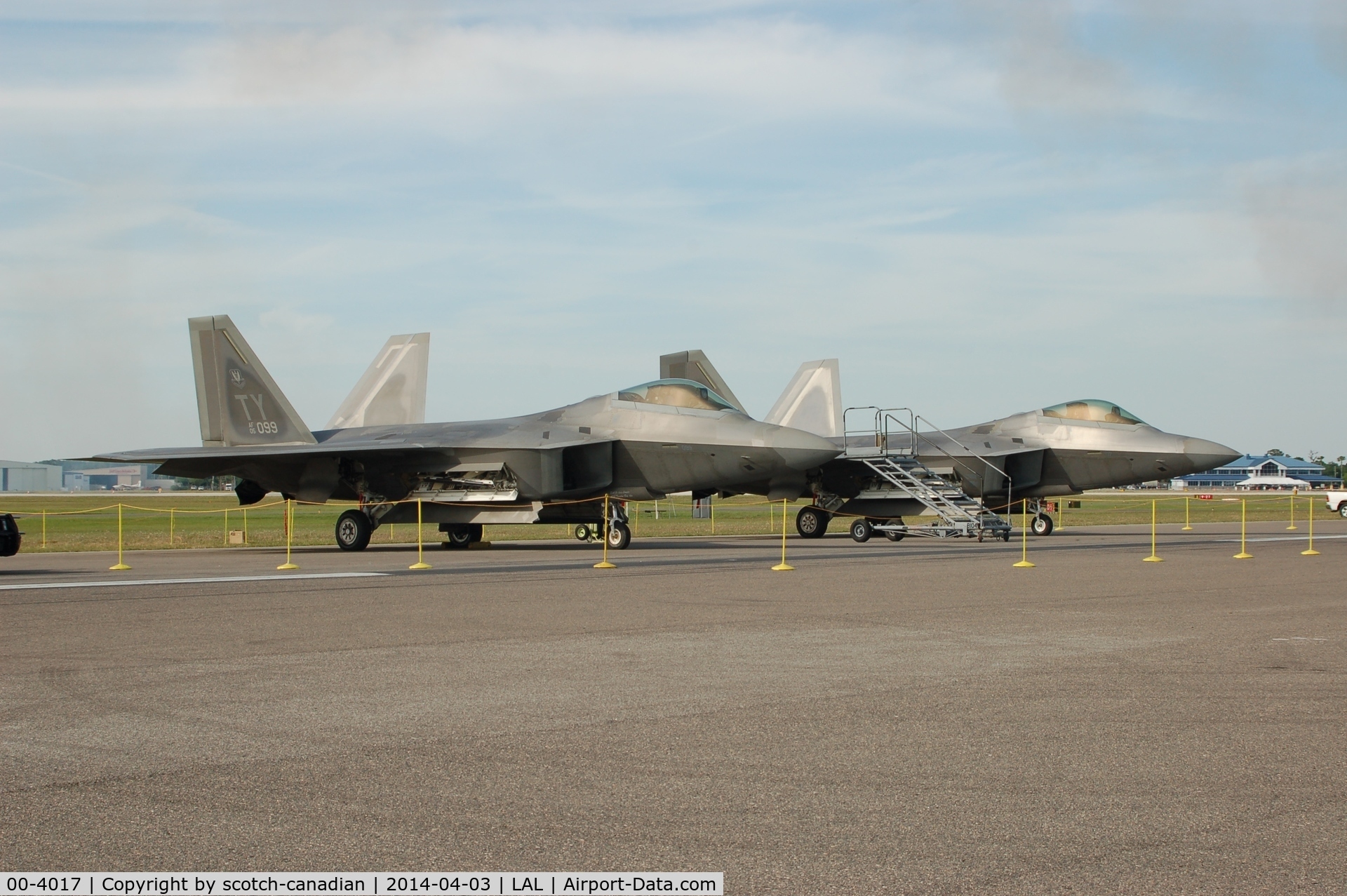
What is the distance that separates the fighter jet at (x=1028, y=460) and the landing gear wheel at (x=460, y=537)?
7914mm

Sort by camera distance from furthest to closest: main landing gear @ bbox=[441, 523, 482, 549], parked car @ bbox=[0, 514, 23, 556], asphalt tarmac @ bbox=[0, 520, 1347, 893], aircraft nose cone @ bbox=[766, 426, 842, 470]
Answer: main landing gear @ bbox=[441, 523, 482, 549] → aircraft nose cone @ bbox=[766, 426, 842, 470] → parked car @ bbox=[0, 514, 23, 556] → asphalt tarmac @ bbox=[0, 520, 1347, 893]

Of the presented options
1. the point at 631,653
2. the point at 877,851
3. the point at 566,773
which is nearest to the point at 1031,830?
the point at 877,851

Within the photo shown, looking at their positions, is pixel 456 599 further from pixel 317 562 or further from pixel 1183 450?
pixel 1183 450

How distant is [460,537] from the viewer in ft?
79.7

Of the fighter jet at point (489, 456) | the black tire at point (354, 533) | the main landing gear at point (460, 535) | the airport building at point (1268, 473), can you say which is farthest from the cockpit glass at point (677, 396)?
the airport building at point (1268, 473)

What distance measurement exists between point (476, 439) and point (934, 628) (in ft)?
48.3

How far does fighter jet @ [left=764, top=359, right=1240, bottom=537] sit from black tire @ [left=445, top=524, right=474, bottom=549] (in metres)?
7.92

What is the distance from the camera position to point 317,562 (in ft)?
62.2

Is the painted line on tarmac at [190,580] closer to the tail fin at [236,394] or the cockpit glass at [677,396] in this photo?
the cockpit glass at [677,396]

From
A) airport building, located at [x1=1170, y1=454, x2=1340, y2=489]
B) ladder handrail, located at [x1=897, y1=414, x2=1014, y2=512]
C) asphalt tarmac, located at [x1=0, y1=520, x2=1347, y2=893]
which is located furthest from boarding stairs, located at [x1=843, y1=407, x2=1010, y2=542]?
airport building, located at [x1=1170, y1=454, x2=1340, y2=489]

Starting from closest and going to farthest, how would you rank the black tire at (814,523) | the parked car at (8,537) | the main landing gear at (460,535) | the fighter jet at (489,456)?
1. the parked car at (8,537)
2. the fighter jet at (489,456)
3. the main landing gear at (460,535)
4. the black tire at (814,523)

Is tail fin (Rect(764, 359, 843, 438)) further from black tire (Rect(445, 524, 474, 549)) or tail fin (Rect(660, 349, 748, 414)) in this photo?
black tire (Rect(445, 524, 474, 549))

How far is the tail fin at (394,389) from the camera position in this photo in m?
27.3

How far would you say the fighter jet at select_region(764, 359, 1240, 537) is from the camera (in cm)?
2580
